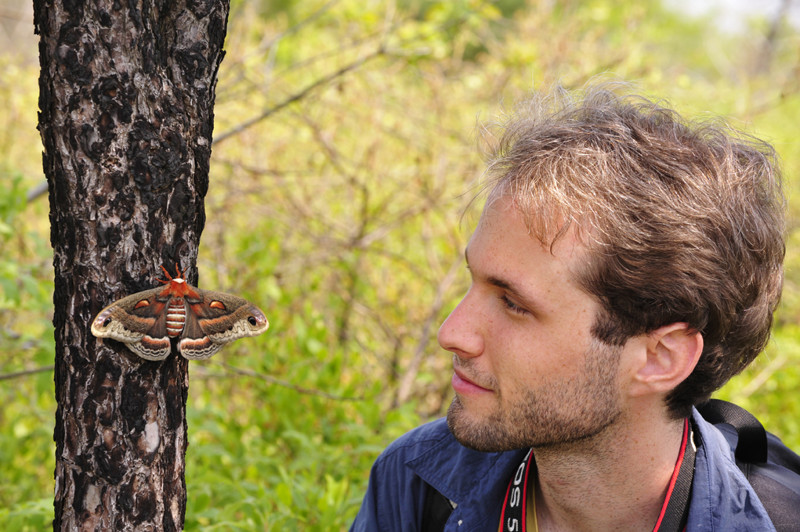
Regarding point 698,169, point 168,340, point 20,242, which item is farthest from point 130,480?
point 20,242

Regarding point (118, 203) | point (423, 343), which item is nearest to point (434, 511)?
point (118, 203)

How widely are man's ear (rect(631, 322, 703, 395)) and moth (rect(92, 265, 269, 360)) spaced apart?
947 millimetres

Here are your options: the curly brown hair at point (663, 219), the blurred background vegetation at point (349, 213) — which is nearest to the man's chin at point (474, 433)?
the curly brown hair at point (663, 219)

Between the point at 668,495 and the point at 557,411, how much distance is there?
1.27 feet

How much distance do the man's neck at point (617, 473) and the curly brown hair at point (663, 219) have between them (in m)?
0.13

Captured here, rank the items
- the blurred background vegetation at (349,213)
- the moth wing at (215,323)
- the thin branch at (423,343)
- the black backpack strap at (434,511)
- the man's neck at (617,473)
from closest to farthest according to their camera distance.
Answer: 1. the moth wing at (215,323)
2. the man's neck at (617,473)
3. the black backpack strap at (434,511)
4. the blurred background vegetation at (349,213)
5. the thin branch at (423,343)

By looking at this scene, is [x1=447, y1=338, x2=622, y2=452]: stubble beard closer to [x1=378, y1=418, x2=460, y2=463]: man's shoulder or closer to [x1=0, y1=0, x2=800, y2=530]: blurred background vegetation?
[x1=378, y1=418, x2=460, y2=463]: man's shoulder

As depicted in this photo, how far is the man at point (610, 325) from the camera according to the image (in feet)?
5.48

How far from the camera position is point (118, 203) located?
1.30 meters

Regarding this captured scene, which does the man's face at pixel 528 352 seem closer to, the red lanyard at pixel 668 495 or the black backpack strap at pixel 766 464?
the red lanyard at pixel 668 495

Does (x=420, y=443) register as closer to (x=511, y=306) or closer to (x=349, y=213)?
(x=511, y=306)

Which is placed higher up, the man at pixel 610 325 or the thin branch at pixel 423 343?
the man at pixel 610 325

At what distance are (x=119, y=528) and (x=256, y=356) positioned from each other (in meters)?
2.02

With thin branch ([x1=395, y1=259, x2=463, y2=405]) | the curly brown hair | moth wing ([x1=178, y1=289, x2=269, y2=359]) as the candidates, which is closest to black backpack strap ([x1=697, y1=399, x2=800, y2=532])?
the curly brown hair
